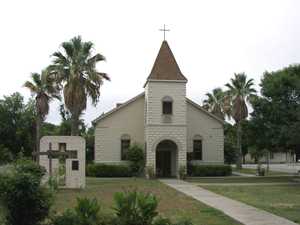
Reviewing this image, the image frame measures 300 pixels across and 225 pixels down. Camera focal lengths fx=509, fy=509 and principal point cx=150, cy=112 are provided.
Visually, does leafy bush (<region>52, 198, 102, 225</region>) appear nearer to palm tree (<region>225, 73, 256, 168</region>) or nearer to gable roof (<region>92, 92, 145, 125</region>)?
gable roof (<region>92, 92, 145, 125</region>)

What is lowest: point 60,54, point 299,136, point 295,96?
point 299,136

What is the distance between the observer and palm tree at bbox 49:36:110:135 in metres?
39.7

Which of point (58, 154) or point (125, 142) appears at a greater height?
point (125, 142)

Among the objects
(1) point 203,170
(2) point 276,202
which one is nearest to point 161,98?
(1) point 203,170

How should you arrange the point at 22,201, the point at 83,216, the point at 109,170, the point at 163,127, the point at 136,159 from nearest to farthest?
1. the point at 83,216
2. the point at 22,201
3. the point at 163,127
4. the point at 136,159
5. the point at 109,170

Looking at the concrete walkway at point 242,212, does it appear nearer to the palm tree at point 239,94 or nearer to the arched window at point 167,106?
the arched window at point 167,106

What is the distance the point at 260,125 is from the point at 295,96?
10.8 ft

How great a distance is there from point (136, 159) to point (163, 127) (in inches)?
139

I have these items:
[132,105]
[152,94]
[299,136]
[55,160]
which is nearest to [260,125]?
[299,136]

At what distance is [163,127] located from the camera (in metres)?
41.6

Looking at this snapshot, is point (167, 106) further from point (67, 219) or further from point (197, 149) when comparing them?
point (67, 219)

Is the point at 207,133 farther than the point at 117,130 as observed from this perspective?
Yes

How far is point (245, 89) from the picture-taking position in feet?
193

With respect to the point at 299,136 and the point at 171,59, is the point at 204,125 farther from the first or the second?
the point at 299,136
